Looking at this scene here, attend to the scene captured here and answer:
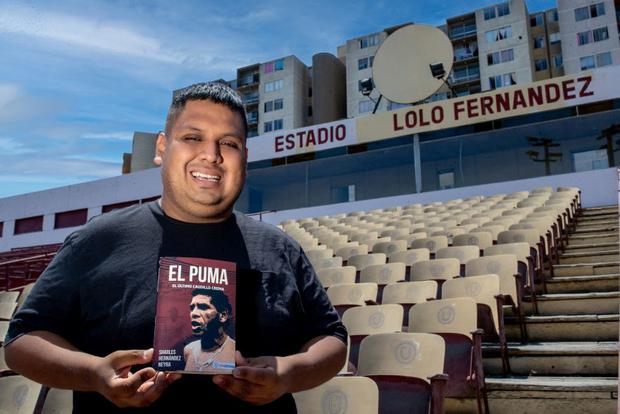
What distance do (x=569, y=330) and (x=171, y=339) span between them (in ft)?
13.4

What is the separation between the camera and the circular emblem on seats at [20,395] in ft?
7.98

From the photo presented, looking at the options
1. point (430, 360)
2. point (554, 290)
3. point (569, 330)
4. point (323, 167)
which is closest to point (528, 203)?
point (554, 290)

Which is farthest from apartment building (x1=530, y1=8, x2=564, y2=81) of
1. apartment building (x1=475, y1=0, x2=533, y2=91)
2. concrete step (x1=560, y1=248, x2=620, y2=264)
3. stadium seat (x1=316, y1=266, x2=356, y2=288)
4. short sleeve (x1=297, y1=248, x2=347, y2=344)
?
short sleeve (x1=297, y1=248, x2=347, y2=344)

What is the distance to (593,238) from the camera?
288 inches

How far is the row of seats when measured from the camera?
2443mm

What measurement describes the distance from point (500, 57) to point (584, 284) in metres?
35.3

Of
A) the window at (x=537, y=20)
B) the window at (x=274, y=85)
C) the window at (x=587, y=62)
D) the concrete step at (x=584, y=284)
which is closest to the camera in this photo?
the concrete step at (x=584, y=284)

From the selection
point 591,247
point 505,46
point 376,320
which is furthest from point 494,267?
point 505,46

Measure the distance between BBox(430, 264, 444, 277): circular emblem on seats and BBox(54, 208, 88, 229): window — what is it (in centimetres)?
1976

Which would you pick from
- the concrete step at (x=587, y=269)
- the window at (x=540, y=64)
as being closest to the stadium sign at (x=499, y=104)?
the concrete step at (x=587, y=269)

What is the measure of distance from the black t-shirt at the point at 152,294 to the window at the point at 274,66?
42.0 metres

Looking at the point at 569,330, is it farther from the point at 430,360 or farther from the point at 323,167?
the point at 323,167

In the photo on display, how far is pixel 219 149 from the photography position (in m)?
1.28

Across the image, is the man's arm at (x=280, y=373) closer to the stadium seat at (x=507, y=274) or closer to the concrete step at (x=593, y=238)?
the stadium seat at (x=507, y=274)
